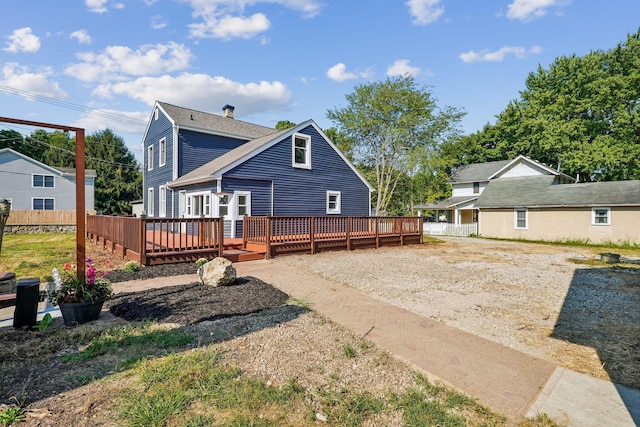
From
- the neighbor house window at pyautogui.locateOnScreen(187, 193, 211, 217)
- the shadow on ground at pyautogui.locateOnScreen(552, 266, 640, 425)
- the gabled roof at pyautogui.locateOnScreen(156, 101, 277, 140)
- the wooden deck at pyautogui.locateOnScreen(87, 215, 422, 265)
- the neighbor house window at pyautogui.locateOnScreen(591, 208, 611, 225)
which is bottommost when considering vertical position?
the shadow on ground at pyautogui.locateOnScreen(552, 266, 640, 425)

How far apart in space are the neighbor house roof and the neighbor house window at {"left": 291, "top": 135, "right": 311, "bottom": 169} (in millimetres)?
15863

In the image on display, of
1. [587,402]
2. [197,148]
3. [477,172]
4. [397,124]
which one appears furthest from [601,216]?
[197,148]

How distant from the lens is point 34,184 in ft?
93.0

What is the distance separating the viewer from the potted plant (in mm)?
4363

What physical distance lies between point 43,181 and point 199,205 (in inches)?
959

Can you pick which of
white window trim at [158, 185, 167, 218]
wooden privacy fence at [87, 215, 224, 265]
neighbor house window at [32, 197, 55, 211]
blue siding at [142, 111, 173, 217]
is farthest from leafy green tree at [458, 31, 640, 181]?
neighbor house window at [32, 197, 55, 211]

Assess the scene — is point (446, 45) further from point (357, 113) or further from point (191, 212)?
point (357, 113)

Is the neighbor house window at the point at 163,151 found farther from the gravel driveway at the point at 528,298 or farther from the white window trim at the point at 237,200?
the gravel driveway at the point at 528,298

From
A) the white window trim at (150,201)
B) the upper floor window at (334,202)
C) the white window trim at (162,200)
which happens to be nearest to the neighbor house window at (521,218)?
the upper floor window at (334,202)

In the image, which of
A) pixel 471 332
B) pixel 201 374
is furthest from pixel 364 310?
pixel 201 374

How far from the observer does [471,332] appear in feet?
14.4

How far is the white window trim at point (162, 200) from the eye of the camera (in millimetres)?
19000

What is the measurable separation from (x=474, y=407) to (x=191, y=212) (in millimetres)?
15484

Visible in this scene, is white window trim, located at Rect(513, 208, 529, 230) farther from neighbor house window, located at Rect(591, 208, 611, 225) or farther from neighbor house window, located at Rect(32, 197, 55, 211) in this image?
neighbor house window, located at Rect(32, 197, 55, 211)
